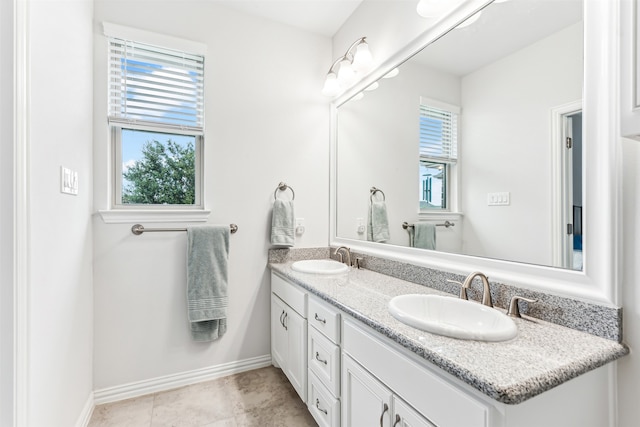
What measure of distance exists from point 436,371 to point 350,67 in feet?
6.24

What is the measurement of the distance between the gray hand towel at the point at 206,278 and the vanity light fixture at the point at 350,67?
4.21 feet

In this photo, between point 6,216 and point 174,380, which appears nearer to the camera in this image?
point 6,216

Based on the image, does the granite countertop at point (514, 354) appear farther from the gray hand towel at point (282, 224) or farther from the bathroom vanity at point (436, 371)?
the gray hand towel at point (282, 224)

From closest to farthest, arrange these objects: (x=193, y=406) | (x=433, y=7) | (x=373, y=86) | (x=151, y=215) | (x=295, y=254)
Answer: (x=433, y=7) → (x=193, y=406) → (x=151, y=215) → (x=373, y=86) → (x=295, y=254)

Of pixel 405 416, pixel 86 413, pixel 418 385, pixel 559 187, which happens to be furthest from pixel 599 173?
pixel 86 413

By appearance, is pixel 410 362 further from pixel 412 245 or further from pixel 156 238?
pixel 156 238

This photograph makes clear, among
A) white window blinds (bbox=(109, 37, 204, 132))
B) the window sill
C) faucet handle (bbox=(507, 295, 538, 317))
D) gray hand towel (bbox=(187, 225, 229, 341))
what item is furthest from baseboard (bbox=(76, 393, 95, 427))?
faucet handle (bbox=(507, 295, 538, 317))

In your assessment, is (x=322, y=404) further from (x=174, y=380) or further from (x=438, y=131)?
(x=438, y=131)

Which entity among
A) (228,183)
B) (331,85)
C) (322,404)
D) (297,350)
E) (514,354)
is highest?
(331,85)

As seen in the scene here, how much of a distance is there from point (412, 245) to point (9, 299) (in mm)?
1648

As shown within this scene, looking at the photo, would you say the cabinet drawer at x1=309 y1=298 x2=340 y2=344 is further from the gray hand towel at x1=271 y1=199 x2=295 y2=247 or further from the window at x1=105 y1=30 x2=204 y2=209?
the window at x1=105 y1=30 x2=204 y2=209

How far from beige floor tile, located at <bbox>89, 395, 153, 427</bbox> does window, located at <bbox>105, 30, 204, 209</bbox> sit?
3.97ft

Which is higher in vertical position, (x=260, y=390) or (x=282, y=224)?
(x=282, y=224)

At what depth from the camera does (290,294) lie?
1.82 meters
